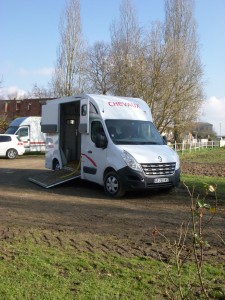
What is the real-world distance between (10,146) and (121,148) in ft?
58.1

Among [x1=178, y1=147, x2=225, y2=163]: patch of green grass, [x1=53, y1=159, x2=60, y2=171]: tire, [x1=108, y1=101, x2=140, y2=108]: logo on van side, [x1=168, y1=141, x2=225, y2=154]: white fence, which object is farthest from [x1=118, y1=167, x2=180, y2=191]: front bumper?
[x1=168, y1=141, x2=225, y2=154]: white fence

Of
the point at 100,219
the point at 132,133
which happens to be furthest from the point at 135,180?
the point at 100,219

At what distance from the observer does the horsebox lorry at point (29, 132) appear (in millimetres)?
29078

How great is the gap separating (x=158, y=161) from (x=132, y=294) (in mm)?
6307

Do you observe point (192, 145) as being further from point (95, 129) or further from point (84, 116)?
point (95, 129)

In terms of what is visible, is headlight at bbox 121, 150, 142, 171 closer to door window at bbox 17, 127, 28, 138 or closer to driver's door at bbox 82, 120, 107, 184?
driver's door at bbox 82, 120, 107, 184

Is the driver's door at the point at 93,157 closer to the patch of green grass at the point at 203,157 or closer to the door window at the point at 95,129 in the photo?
the door window at the point at 95,129

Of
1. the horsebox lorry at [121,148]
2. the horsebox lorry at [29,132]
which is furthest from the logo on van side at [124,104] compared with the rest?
the horsebox lorry at [29,132]

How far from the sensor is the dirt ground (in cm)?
586

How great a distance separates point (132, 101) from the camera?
12000 millimetres

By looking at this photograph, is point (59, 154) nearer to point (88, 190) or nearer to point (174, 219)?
A: point (88, 190)

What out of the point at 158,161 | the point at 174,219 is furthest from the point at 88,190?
the point at 174,219

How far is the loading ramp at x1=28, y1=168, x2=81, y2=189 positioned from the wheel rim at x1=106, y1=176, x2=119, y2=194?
1733 mm

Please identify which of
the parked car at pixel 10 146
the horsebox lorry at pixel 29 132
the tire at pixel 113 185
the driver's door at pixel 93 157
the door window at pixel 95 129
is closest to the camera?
the tire at pixel 113 185
